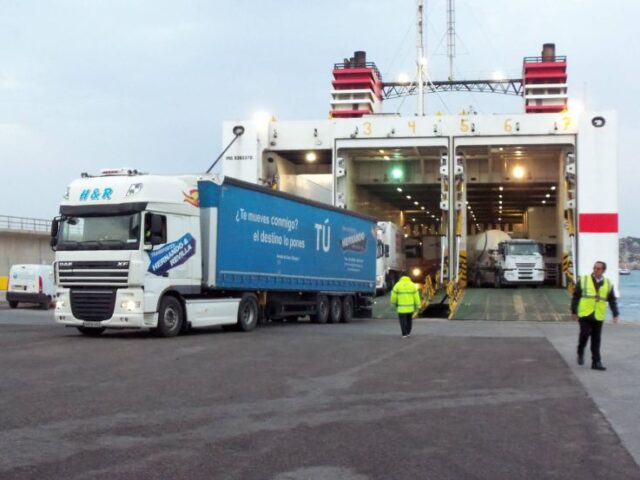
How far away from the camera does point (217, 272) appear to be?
18.2m

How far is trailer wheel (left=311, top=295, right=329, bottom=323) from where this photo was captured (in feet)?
78.8

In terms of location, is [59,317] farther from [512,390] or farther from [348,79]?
[348,79]

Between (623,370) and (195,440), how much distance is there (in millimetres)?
8110

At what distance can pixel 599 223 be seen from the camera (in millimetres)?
34438

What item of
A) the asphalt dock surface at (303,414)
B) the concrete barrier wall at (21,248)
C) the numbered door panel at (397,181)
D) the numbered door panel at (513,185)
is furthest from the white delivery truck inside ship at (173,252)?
the concrete barrier wall at (21,248)

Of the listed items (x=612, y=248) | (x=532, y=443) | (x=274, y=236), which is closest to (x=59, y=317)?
(x=274, y=236)

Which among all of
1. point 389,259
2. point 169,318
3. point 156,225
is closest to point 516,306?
point 389,259

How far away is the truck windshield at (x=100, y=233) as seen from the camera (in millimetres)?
16266

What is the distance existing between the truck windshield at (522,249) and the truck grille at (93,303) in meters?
27.0

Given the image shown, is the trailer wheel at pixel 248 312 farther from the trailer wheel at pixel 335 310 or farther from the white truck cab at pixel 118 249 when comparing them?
the trailer wheel at pixel 335 310

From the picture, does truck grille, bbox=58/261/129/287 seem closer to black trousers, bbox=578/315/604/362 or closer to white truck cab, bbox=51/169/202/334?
white truck cab, bbox=51/169/202/334

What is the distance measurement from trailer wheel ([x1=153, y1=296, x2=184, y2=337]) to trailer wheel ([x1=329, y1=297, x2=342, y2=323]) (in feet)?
27.2

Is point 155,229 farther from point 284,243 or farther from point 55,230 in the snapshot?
point 284,243

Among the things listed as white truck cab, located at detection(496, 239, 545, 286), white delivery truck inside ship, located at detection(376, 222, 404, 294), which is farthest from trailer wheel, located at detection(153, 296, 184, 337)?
white truck cab, located at detection(496, 239, 545, 286)
